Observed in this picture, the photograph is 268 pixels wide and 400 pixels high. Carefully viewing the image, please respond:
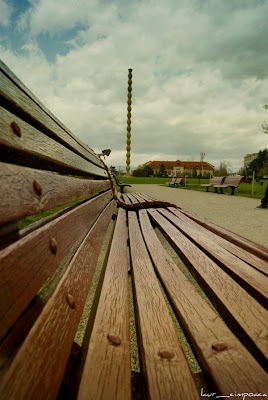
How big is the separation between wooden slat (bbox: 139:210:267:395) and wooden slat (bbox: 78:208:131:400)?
0.21m

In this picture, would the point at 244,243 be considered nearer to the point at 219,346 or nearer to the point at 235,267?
the point at 235,267

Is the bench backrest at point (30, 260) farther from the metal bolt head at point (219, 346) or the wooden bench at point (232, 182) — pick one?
the wooden bench at point (232, 182)

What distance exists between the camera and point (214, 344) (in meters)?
0.75

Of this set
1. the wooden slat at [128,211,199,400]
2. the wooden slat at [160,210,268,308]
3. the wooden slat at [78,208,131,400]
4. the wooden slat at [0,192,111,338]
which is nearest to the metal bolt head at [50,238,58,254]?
the wooden slat at [0,192,111,338]

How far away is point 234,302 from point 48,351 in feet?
2.43

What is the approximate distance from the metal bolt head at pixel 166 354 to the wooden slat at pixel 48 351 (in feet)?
0.85

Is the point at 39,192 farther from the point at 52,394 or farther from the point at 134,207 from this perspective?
the point at 134,207

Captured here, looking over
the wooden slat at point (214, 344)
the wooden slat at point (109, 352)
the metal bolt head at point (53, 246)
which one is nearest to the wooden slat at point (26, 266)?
the metal bolt head at point (53, 246)

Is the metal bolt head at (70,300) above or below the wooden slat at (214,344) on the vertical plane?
above

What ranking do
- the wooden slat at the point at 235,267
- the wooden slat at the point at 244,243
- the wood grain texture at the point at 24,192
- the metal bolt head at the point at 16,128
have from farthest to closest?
the wooden slat at the point at 244,243 → the wooden slat at the point at 235,267 → the metal bolt head at the point at 16,128 → the wood grain texture at the point at 24,192

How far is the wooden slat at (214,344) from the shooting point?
0.62m

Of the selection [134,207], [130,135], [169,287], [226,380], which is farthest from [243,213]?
[130,135]

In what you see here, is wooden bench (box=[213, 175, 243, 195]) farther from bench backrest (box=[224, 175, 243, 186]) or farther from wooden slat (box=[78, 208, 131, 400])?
wooden slat (box=[78, 208, 131, 400])

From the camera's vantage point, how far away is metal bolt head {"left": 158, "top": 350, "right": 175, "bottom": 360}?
69 centimetres
